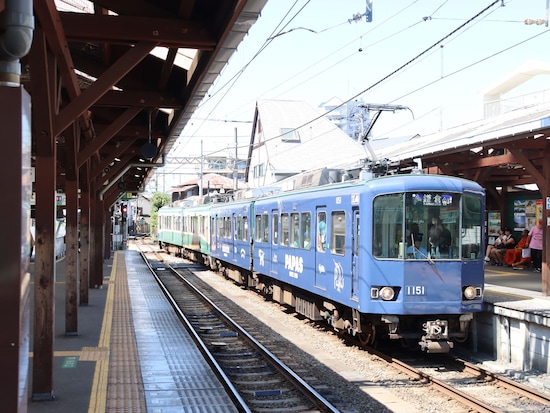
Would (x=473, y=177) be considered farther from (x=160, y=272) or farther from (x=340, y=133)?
(x=340, y=133)

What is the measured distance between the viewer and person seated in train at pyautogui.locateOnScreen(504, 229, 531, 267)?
51.5 feet

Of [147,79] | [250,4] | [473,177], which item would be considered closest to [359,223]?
[147,79]

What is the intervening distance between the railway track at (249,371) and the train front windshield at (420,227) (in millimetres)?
2112

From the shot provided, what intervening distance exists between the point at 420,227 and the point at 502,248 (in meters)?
9.14

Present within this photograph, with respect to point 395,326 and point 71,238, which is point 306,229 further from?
point 71,238

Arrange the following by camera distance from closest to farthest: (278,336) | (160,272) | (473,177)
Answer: (278,336) → (473,177) → (160,272)

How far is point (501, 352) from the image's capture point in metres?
9.20

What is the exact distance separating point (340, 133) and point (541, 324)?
33.3 m

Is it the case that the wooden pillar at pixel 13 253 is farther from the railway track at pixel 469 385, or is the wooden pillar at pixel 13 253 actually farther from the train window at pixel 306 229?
the train window at pixel 306 229

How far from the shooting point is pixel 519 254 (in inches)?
631

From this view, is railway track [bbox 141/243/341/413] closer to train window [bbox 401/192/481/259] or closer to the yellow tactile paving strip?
the yellow tactile paving strip

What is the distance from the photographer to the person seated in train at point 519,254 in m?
15.7

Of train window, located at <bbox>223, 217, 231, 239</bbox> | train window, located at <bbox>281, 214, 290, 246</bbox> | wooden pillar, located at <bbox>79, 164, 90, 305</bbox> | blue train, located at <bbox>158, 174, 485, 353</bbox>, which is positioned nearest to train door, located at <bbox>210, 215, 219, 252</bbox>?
train window, located at <bbox>223, 217, 231, 239</bbox>

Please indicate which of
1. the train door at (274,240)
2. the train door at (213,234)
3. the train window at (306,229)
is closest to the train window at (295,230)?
the train window at (306,229)
